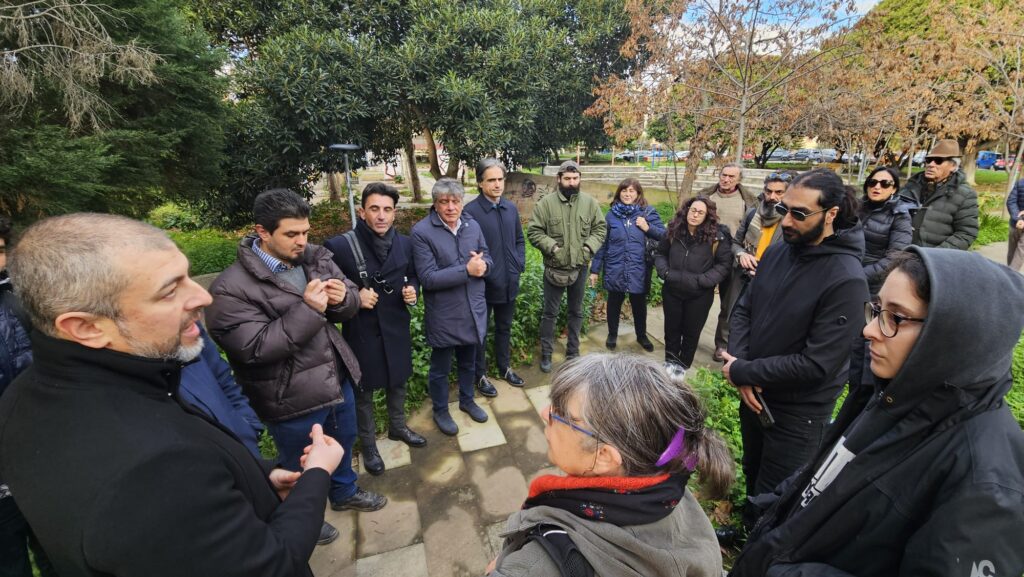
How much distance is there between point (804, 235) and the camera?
2.24 meters

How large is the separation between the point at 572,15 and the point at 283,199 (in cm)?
984

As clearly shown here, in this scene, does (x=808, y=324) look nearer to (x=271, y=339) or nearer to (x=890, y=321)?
(x=890, y=321)

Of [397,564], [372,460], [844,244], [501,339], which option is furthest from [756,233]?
[397,564]

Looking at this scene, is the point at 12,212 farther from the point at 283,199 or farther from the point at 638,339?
the point at 638,339

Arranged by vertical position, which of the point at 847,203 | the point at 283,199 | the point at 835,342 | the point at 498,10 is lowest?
the point at 835,342

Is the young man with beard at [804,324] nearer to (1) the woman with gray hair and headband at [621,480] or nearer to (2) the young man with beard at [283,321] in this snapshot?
(1) the woman with gray hair and headband at [621,480]

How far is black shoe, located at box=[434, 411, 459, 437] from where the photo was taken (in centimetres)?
360

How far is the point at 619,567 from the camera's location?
1047mm

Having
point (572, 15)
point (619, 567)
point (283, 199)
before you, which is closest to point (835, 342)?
point (619, 567)

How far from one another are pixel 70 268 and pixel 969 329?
225 centimetres

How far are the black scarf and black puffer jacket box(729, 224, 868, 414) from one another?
140cm

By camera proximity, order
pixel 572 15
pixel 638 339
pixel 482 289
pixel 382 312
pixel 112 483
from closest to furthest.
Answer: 1. pixel 112 483
2. pixel 382 312
3. pixel 482 289
4. pixel 638 339
5. pixel 572 15

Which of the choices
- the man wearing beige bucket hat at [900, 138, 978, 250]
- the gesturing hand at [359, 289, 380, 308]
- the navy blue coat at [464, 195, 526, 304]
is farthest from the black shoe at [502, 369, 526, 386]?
the man wearing beige bucket hat at [900, 138, 978, 250]

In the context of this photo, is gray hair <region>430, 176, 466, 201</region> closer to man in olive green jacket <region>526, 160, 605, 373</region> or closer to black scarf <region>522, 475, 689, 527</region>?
→ man in olive green jacket <region>526, 160, 605, 373</region>
